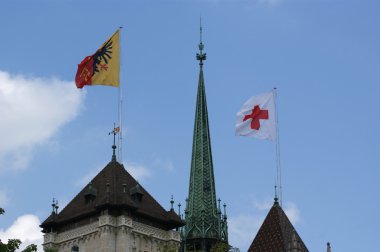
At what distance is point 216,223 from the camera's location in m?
75.0

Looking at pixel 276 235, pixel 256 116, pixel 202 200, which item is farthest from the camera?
pixel 202 200

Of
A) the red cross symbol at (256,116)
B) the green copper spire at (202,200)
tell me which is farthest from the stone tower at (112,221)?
the red cross symbol at (256,116)

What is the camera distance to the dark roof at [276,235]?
5844cm

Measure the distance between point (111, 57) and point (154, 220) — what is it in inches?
562

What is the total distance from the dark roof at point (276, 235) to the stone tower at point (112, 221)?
5869 mm

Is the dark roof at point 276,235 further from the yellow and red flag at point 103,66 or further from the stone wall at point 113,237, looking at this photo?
the yellow and red flag at point 103,66

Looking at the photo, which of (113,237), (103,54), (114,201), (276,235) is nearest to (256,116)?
(276,235)

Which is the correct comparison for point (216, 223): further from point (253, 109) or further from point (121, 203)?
point (253, 109)

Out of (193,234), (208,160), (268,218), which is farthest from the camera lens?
(208,160)

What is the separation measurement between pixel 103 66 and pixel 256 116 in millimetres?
9482

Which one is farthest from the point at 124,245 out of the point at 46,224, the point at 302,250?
the point at 302,250

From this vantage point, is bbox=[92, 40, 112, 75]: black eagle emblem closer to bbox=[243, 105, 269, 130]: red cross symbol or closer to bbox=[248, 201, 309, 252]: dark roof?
bbox=[243, 105, 269, 130]: red cross symbol

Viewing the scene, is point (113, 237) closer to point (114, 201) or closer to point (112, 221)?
point (112, 221)

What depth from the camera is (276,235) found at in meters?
59.5
